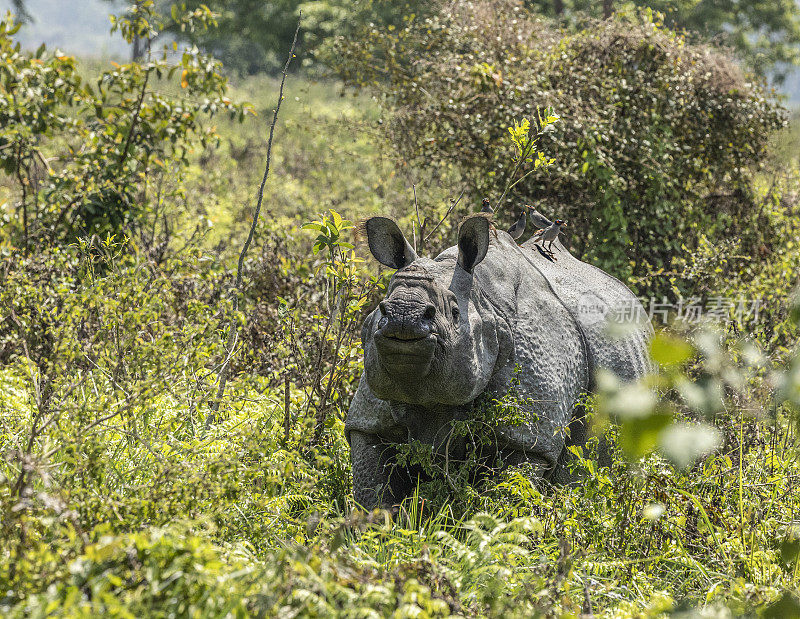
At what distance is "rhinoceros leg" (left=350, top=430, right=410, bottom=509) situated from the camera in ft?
14.3

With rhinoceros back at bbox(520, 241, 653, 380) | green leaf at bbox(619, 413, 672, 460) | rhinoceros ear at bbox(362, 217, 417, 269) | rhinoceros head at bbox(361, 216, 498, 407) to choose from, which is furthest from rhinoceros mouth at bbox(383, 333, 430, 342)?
green leaf at bbox(619, 413, 672, 460)

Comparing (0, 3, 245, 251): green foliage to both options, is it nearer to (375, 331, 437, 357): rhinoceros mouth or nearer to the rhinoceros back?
the rhinoceros back

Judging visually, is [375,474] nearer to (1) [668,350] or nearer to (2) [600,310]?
(2) [600,310]

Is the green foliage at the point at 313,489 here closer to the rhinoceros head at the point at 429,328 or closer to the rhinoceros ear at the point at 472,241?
the rhinoceros head at the point at 429,328

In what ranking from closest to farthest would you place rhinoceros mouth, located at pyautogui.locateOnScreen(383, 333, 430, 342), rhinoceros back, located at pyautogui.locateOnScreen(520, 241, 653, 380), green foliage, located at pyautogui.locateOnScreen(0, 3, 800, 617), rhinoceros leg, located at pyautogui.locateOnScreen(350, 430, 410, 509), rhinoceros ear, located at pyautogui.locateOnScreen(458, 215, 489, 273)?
green foliage, located at pyautogui.locateOnScreen(0, 3, 800, 617) → rhinoceros mouth, located at pyautogui.locateOnScreen(383, 333, 430, 342) → rhinoceros ear, located at pyautogui.locateOnScreen(458, 215, 489, 273) → rhinoceros leg, located at pyautogui.locateOnScreen(350, 430, 410, 509) → rhinoceros back, located at pyautogui.locateOnScreen(520, 241, 653, 380)

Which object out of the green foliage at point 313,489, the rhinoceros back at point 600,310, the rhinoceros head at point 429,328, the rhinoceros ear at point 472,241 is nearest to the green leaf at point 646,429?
the green foliage at point 313,489

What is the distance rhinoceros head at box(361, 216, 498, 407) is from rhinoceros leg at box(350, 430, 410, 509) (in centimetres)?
43

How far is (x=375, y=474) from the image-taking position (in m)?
4.39

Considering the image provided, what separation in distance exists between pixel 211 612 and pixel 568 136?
6.34 m

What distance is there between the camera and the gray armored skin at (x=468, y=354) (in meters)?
3.77

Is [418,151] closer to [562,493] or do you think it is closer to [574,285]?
[574,285]

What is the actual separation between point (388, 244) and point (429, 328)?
91 centimetres

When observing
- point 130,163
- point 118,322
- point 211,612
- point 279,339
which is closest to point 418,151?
point 130,163

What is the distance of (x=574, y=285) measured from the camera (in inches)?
208
